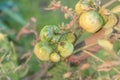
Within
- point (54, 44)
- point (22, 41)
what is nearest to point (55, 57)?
point (54, 44)

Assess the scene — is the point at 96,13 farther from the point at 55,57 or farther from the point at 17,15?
the point at 17,15

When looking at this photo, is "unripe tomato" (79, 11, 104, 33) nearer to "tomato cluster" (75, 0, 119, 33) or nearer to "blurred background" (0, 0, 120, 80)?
"tomato cluster" (75, 0, 119, 33)

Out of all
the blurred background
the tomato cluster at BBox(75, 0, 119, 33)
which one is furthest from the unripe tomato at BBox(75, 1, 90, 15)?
the blurred background

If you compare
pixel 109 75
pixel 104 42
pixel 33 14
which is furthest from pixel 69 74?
pixel 33 14

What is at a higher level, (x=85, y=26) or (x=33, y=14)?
(x=33, y=14)

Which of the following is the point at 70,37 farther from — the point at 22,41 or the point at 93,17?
the point at 22,41

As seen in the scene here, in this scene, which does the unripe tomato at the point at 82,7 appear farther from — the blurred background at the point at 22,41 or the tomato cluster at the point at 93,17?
the blurred background at the point at 22,41

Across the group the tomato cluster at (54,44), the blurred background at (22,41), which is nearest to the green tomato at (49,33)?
the tomato cluster at (54,44)
